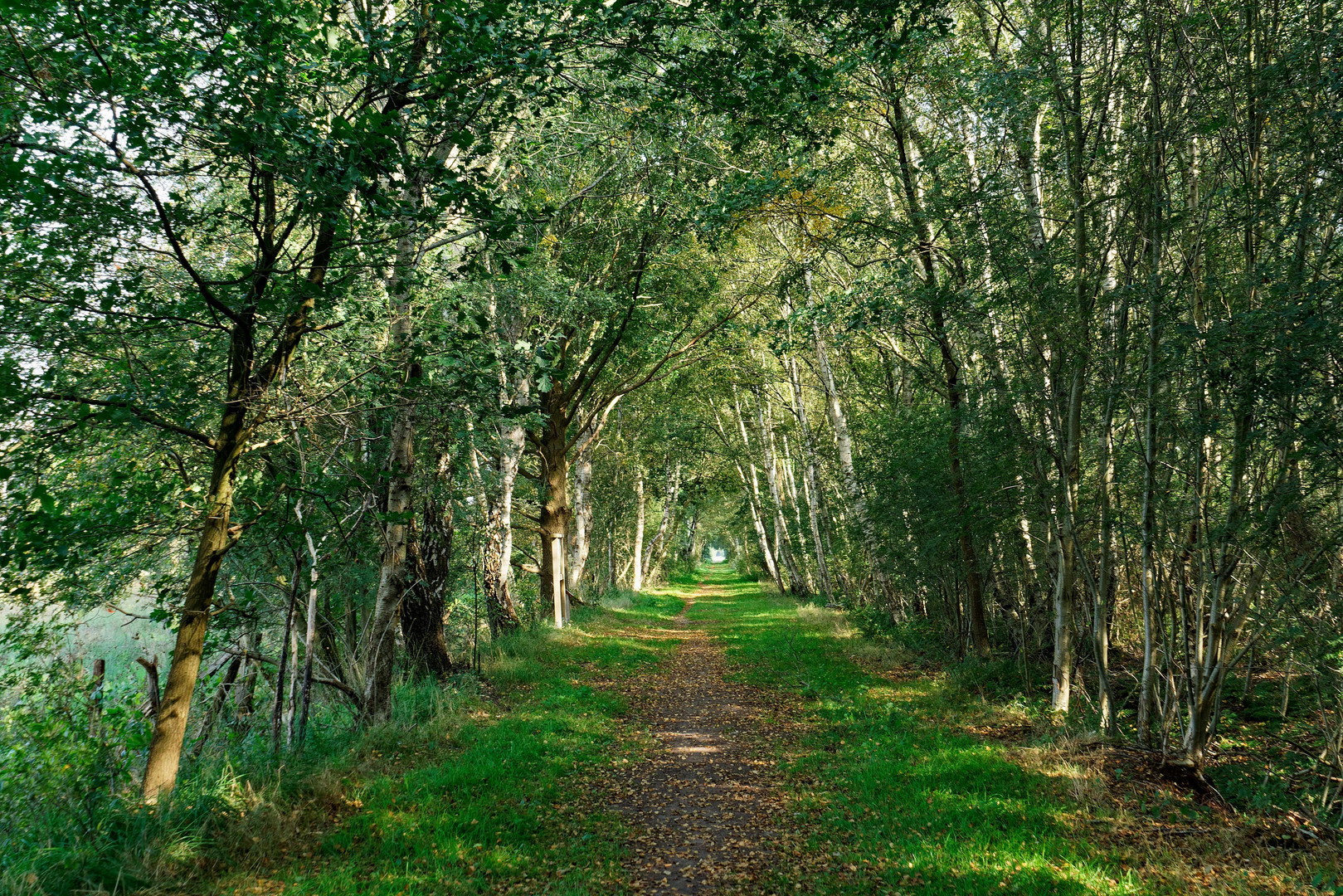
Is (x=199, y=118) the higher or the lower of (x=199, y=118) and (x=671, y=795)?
the higher

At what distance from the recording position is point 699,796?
6.88m

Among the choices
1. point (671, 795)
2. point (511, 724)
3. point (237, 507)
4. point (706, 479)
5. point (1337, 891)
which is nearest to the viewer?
point (1337, 891)

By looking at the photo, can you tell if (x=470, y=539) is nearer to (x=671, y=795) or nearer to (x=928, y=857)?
(x=671, y=795)

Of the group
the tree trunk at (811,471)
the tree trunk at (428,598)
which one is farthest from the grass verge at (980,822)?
the tree trunk at (811,471)

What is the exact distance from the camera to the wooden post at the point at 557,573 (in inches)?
666

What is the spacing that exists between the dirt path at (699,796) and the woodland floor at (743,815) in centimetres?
3

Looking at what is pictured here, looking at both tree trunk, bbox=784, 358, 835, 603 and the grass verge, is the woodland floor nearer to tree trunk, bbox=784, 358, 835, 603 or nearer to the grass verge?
the grass verge

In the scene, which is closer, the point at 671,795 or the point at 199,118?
the point at 199,118

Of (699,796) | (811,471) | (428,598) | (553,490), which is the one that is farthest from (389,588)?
(811,471)

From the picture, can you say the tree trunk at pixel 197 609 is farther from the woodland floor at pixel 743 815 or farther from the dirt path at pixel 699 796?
the dirt path at pixel 699 796

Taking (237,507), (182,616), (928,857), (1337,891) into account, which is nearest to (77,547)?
(182,616)

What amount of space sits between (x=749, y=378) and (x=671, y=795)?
644 inches

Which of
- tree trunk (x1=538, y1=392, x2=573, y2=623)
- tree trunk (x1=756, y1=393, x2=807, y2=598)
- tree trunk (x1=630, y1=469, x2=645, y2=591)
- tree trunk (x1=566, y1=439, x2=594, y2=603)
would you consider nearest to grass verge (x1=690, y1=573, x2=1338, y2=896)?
tree trunk (x1=538, y1=392, x2=573, y2=623)

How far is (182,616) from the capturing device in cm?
502
